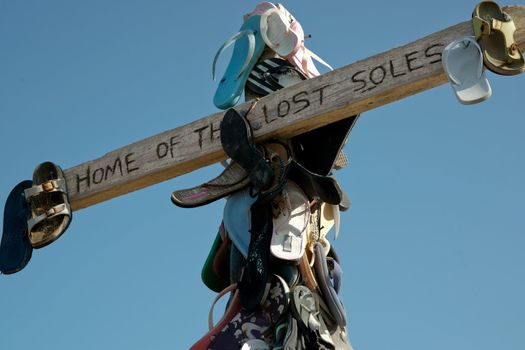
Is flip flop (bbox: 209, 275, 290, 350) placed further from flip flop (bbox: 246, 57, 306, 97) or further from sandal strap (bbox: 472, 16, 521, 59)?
sandal strap (bbox: 472, 16, 521, 59)

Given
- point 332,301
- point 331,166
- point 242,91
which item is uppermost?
point 242,91

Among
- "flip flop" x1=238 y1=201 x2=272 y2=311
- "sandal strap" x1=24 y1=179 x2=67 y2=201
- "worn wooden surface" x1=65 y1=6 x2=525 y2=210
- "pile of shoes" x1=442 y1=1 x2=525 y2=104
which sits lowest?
"flip flop" x1=238 y1=201 x2=272 y2=311

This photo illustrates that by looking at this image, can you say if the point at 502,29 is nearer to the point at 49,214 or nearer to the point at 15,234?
the point at 49,214

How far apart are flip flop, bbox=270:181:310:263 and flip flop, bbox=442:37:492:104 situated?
1.38m

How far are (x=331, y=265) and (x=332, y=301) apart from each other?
43 cm

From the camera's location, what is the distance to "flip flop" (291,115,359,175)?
9648 millimetres

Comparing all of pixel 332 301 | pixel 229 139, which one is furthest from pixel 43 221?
pixel 332 301

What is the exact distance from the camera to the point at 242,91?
10.2 metres

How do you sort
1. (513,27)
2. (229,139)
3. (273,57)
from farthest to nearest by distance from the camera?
1. (273,57)
2. (229,139)
3. (513,27)

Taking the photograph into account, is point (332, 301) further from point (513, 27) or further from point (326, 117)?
point (513, 27)

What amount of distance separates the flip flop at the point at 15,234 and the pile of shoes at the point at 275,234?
133 centimetres

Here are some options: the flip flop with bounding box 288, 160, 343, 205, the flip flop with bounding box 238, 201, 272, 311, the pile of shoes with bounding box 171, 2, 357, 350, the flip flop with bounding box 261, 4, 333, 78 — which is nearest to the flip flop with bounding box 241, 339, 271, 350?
the pile of shoes with bounding box 171, 2, 357, 350

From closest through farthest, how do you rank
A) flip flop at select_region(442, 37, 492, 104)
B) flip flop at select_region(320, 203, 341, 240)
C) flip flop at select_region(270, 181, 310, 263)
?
flip flop at select_region(442, 37, 492, 104), flip flop at select_region(270, 181, 310, 263), flip flop at select_region(320, 203, 341, 240)

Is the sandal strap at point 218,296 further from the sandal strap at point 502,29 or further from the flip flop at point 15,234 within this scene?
the sandal strap at point 502,29
